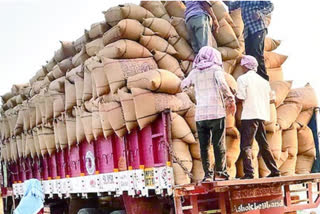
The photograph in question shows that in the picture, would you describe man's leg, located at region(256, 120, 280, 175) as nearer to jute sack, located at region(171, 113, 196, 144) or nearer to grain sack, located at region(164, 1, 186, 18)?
jute sack, located at region(171, 113, 196, 144)

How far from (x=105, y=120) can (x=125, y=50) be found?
80cm

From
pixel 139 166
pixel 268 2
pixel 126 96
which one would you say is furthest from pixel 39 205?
pixel 268 2

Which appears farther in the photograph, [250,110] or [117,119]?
[117,119]

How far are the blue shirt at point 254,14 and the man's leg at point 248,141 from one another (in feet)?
5.04

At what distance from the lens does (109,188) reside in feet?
20.3

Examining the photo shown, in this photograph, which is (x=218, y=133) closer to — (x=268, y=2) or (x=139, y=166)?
(x=139, y=166)

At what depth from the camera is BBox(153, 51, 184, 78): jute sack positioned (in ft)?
19.1

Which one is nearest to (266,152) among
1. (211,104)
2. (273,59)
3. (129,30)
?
(211,104)

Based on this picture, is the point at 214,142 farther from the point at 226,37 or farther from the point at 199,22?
the point at 226,37

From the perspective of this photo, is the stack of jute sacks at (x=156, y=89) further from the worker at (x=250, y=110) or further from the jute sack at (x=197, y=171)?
→ the worker at (x=250, y=110)

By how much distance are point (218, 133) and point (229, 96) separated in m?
0.35

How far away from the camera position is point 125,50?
19.0 ft

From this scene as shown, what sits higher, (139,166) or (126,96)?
(126,96)

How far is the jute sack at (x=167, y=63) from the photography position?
5816mm
